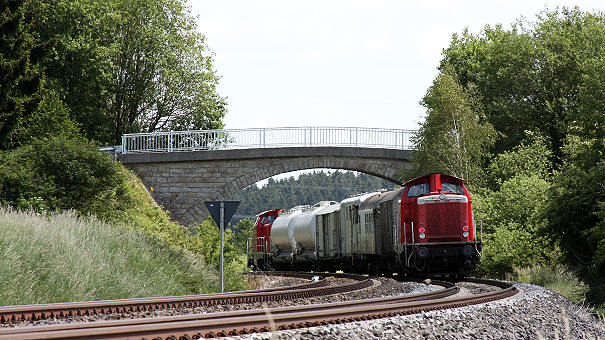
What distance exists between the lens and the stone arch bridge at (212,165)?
36500mm

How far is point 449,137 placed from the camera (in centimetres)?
3506

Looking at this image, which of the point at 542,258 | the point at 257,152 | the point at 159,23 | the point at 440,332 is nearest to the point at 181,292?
the point at 440,332

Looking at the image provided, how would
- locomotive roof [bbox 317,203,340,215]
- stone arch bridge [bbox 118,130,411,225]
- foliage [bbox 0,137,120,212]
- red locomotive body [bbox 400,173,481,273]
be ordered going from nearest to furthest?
red locomotive body [bbox 400,173,481,273] → foliage [bbox 0,137,120,212] → locomotive roof [bbox 317,203,340,215] → stone arch bridge [bbox 118,130,411,225]

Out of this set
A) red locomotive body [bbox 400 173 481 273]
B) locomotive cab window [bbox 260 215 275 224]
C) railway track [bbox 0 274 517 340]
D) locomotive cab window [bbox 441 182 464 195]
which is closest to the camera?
railway track [bbox 0 274 517 340]

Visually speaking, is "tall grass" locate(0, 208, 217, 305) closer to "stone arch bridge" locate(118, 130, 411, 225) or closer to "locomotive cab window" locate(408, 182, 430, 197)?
"locomotive cab window" locate(408, 182, 430, 197)

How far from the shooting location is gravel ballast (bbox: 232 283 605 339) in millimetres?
6918

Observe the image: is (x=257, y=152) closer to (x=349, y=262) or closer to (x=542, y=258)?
(x=349, y=262)

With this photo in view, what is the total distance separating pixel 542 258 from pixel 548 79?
76.4ft

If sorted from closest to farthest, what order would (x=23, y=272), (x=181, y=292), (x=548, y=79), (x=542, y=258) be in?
1. (x=23, y=272)
2. (x=181, y=292)
3. (x=542, y=258)
4. (x=548, y=79)

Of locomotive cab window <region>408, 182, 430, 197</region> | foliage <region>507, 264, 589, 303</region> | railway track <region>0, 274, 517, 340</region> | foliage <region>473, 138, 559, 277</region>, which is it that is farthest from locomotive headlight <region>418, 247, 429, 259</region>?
railway track <region>0, 274, 517, 340</region>

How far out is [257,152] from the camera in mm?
36906

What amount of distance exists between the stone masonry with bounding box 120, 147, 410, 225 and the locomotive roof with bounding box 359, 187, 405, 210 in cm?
1513

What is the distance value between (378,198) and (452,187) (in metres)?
2.77

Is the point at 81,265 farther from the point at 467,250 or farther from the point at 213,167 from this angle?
the point at 213,167
